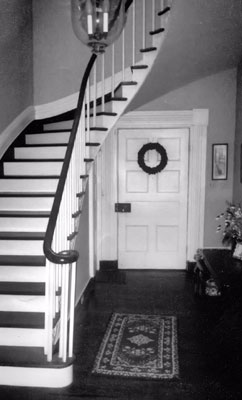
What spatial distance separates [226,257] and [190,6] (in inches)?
92.9

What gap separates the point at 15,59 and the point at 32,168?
1408 mm

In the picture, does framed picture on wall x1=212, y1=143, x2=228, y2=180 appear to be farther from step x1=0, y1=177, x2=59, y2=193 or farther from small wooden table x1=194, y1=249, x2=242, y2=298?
step x1=0, y1=177, x2=59, y2=193

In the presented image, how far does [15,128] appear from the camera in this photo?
16.4 feet

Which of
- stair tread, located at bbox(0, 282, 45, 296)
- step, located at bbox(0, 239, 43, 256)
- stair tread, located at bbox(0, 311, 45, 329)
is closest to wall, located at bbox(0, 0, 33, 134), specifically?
step, located at bbox(0, 239, 43, 256)

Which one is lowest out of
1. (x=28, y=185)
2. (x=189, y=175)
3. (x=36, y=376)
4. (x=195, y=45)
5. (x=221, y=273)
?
(x=36, y=376)

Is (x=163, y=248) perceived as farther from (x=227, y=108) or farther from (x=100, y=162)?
(x=227, y=108)

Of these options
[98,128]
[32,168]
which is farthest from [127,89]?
[32,168]

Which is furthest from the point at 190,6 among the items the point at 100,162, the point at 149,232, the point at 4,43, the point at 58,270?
the point at 149,232

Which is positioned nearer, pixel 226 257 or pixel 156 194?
pixel 226 257

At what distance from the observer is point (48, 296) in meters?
2.89

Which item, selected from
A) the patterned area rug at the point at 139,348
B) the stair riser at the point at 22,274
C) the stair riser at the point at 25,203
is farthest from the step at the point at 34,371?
the stair riser at the point at 25,203

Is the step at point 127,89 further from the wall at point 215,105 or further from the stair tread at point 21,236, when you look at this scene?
the stair tread at point 21,236

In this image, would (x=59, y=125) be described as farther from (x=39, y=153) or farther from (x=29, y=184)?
(x=29, y=184)

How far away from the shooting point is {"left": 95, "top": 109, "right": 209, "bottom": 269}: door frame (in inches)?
234
